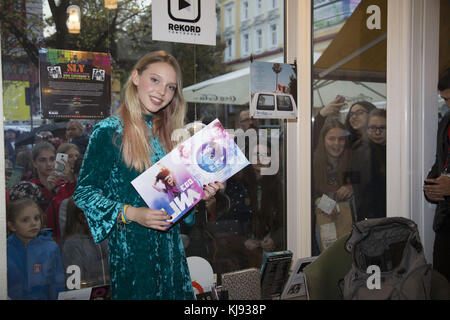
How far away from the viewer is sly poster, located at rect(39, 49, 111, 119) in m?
2.11

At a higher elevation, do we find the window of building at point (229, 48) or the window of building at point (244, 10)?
the window of building at point (244, 10)

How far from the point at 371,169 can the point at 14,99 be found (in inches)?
101

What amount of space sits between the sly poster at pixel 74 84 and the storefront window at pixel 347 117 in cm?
157

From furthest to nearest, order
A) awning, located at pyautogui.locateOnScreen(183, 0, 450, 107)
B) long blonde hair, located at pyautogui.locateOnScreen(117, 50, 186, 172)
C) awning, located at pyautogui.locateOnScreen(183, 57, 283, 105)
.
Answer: awning, located at pyautogui.locateOnScreen(183, 0, 450, 107) < awning, located at pyautogui.locateOnScreen(183, 57, 283, 105) < long blonde hair, located at pyautogui.locateOnScreen(117, 50, 186, 172)

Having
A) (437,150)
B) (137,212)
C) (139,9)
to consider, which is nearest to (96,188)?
(137,212)

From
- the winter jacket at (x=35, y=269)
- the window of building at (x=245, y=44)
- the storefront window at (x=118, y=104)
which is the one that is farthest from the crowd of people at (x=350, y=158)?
the winter jacket at (x=35, y=269)

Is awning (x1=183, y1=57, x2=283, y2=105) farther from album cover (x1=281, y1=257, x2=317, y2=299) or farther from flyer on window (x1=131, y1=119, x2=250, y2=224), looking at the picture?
album cover (x1=281, y1=257, x2=317, y2=299)

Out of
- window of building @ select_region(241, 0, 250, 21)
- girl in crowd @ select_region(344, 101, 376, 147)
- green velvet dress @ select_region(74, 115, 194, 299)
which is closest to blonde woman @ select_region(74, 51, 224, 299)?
green velvet dress @ select_region(74, 115, 194, 299)

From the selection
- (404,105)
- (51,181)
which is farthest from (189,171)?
(404,105)

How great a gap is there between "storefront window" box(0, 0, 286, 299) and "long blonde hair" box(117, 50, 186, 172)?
54mm

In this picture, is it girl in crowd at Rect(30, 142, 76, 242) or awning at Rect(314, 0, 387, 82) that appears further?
awning at Rect(314, 0, 387, 82)

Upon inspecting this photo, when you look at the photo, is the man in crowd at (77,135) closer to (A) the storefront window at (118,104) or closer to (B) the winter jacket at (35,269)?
(A) the storefront window at (118,104)

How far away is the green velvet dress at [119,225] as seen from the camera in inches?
84.2
